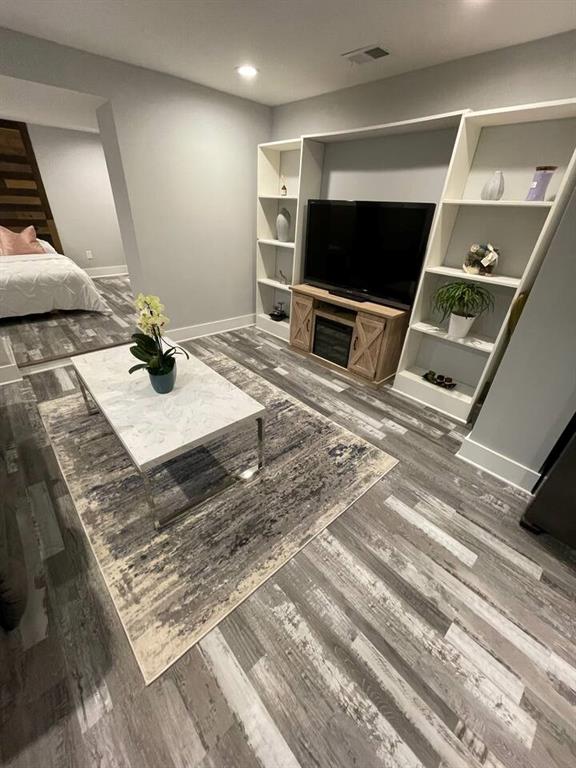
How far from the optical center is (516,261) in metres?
2.17

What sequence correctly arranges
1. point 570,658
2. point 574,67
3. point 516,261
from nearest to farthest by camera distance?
1. point 570,658
2. point 574,67
3. point 516,261

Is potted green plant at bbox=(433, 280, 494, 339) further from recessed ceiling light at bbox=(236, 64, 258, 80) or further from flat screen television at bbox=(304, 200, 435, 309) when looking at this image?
recessed ceiling light at bbox=(236, 64, 258, 80)

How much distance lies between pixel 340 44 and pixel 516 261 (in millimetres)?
1776

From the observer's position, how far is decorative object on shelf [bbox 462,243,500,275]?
2.12m

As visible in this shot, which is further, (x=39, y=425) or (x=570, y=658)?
(x=39, y=425)

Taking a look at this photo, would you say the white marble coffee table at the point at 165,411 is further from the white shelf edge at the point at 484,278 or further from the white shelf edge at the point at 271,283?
the white shelf edge at the point at 271,283

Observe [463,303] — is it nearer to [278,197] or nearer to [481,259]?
[481,259]

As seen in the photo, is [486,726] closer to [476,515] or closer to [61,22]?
[476,515]

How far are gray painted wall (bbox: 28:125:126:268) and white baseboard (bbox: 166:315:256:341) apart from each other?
153 inches

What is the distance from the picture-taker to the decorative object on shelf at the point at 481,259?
212cm

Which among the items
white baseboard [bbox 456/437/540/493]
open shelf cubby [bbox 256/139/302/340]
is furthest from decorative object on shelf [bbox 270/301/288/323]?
white baseboard [bbox 456/437/540/493]

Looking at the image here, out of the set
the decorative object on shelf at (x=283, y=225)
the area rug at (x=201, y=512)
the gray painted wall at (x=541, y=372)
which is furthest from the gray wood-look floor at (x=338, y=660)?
the decorative object on shelf at (x=283, y=225)

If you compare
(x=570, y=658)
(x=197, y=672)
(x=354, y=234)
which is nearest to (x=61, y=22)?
(x=354, y=234)

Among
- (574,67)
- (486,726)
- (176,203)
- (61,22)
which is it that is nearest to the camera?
(486,726)
